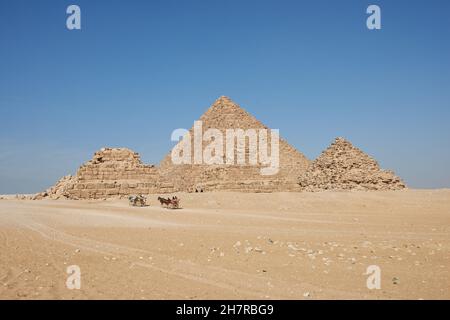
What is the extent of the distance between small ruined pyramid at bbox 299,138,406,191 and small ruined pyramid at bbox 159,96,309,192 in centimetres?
326

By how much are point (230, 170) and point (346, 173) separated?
16786 mm

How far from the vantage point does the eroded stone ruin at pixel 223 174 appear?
32344 millimetres

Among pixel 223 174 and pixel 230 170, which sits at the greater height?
pixel 230 170

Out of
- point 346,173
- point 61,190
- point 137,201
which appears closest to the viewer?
point 137,201

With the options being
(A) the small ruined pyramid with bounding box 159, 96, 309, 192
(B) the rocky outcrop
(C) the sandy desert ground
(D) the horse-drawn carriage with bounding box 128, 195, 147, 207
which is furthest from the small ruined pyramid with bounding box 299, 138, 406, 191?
(C) the sandy desert ground

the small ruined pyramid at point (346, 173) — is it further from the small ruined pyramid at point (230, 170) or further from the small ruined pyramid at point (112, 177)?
the small ruined pyramid at point (112, 177)

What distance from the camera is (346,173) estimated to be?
4784 cm

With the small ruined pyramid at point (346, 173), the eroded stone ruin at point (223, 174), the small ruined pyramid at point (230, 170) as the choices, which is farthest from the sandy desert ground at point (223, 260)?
the small ruined pyramid at point (346, 173)

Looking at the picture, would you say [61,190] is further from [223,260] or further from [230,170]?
[223,260]

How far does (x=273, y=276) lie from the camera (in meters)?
6.69

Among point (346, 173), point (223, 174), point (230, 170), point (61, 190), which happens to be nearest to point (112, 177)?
point (61, 190)

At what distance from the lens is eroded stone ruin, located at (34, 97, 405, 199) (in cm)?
3234
